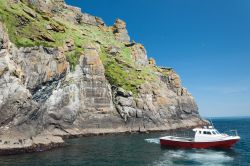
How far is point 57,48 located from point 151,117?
41.6 metres

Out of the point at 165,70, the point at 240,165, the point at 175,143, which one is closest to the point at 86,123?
the point at 175,143

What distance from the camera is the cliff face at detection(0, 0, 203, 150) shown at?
2571 inches

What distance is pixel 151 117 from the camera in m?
100

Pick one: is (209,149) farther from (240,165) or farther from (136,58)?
(136,58)

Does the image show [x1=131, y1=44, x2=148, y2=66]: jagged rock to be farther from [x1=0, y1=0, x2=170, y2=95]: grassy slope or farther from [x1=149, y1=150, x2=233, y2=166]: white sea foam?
[x1=149, y1=150, x2=233, y2=166]: white sea foam

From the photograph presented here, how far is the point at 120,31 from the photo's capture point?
15162cm

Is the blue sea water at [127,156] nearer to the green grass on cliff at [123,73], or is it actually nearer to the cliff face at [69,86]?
the cliff face at [69,86]

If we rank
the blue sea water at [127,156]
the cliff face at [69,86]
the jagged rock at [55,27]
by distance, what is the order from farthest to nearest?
1. the jagged rock at [55,27]
2. the cliff face at [69,86]
3. the blue sea water at [127,156]

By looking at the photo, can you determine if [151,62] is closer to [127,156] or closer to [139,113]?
[139,113]

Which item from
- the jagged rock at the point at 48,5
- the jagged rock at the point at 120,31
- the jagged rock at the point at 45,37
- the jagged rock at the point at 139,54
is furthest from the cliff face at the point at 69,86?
the jagged rock at the point at 120,31

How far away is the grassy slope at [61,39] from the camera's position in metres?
77.6

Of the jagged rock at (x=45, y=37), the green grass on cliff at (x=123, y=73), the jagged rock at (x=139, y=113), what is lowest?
the jagged rock at (x=139, y=113)

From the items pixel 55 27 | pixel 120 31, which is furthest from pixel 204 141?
pixel 120 31

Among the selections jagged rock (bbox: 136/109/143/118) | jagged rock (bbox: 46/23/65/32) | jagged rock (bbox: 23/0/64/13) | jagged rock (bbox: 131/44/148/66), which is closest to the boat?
jagged rock (bbox: 136/109/143/118)
